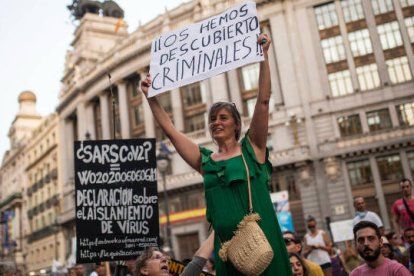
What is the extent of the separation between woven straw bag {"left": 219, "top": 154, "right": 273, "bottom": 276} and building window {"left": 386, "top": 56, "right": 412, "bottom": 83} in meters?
31.1

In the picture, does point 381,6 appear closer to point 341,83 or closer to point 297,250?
point 341,83

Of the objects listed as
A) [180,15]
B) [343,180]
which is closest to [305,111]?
[343,180]

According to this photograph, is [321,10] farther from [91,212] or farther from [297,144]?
[91,212]

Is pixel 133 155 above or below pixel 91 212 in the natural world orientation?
above

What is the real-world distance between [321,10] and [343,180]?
43.9ft

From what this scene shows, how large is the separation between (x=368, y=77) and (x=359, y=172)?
695cm

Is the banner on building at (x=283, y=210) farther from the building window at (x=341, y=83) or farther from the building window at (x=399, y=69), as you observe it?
the building window at (x=399, y=69)

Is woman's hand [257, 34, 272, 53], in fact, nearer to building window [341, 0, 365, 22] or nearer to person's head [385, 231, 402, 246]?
person's head [385, 231, 402, 246]

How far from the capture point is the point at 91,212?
573cm

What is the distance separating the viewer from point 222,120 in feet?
9.41

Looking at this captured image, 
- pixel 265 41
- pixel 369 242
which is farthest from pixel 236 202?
pixel 369 242

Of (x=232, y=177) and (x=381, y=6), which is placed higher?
(x=381, y=6)

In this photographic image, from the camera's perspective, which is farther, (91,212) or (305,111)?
(305,111)

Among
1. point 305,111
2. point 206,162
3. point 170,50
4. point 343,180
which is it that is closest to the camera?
point 206,162
